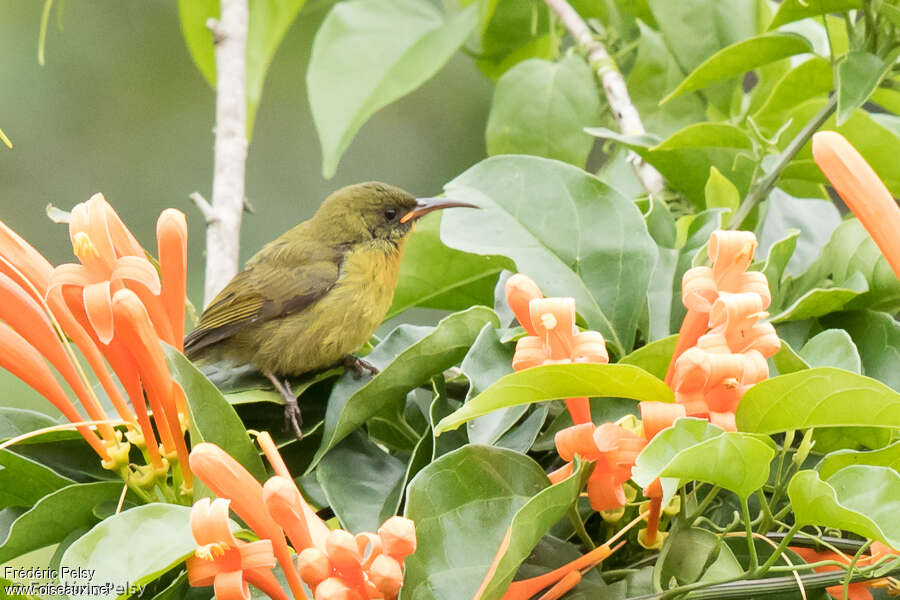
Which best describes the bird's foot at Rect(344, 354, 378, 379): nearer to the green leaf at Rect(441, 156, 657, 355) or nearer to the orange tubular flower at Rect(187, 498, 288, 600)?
the green leaf at Rect(441, 156, 657, 355)

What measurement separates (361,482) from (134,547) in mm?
326

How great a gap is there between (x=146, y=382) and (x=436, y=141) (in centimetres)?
570

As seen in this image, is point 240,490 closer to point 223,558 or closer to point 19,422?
point 223,558

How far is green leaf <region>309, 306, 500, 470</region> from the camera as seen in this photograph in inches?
49.6

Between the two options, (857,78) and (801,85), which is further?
(801,85)

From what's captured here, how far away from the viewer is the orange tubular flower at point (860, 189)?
1.12m

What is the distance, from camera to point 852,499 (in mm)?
1009

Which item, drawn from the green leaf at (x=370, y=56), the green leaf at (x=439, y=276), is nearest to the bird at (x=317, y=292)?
the green leaf at (x=439, y=276)

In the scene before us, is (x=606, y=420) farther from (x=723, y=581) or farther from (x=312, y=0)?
(x=312, y=0)

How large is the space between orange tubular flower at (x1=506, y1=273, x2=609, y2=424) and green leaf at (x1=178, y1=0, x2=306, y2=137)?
5.83ft

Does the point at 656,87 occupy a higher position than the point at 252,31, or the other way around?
A: the point at 252,31

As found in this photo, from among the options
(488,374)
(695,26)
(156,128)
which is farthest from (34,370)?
(156,128)

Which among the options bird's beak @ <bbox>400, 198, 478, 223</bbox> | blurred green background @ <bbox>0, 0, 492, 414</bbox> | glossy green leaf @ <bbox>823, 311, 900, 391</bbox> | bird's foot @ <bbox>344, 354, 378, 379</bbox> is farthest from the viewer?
blurred green background @ <bbox>0, 0, 492, 414</bbox>

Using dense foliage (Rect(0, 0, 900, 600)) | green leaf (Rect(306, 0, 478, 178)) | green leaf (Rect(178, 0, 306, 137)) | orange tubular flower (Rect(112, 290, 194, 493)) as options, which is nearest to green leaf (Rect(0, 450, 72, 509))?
dense foliage (Rect(0, 0, 900, 600))
